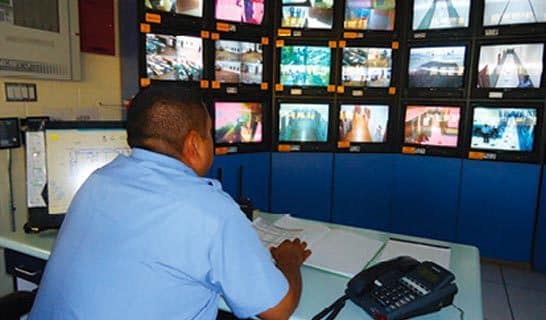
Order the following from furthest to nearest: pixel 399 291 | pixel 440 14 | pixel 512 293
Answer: pixel 440 14 → pixel 512 293 → pixel 399 291

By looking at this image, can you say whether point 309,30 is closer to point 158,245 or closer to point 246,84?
point 246,84

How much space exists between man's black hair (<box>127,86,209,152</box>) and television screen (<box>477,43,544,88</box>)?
2.93 metres

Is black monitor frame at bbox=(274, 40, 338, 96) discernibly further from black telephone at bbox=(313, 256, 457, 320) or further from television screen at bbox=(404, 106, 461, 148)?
black telephone at bbox=(313, 256, 457, 320)

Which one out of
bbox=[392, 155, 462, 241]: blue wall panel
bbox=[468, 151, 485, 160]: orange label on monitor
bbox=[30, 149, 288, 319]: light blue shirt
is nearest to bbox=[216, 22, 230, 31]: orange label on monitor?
bbox=[392, 155, 462, 241]: blue wall panel

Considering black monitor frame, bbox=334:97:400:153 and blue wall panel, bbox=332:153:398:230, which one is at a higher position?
black monitor frame, bbox=334:97:400:153

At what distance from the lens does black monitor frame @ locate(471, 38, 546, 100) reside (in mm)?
3064

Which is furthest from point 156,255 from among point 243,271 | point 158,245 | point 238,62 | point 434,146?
point 434,146

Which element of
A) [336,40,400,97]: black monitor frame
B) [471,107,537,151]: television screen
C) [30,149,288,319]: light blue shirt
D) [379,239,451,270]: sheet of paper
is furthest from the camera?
[336,40,400,97]: black monitor frame

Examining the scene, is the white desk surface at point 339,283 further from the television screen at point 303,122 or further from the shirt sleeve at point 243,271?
the television screen at point 303,122

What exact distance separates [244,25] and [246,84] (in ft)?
1.41

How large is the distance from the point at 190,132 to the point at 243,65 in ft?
7.53

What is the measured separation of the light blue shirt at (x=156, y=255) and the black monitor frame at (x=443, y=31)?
293 cm

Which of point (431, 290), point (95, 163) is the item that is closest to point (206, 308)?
point (431, 290)

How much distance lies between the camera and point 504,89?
3.16m
